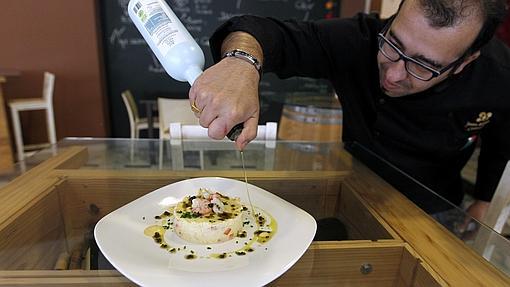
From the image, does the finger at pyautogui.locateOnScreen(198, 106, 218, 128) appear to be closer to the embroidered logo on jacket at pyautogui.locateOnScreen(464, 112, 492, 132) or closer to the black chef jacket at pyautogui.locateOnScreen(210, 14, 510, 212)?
the black chef jacket at pyautogui.locateOnScreen(210, 14, 510, 212)

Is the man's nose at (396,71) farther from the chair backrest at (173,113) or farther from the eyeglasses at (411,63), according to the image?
the chair backrest at (173,113)

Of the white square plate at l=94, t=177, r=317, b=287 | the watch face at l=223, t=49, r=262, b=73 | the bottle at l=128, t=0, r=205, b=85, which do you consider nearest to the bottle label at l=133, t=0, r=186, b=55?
the bottle at l=128, t=0, r=205, b=85

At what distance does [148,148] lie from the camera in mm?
1243

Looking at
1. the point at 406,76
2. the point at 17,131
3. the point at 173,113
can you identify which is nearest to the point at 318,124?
the point at 406,76

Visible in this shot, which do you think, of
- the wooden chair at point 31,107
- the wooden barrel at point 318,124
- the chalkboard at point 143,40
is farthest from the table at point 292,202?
the chalkboard at point 143,40

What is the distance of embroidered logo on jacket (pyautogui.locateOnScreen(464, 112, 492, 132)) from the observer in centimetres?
126

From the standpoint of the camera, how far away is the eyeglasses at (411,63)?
3.19 ft

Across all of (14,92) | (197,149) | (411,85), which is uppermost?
(411,85)

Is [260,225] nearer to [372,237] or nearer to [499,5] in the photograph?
[372,237]

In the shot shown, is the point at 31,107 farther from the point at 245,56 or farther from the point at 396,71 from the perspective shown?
the point at 396,71

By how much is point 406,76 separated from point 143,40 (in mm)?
3087

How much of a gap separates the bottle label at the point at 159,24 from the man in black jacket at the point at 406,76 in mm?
92

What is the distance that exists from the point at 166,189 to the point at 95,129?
296 cm

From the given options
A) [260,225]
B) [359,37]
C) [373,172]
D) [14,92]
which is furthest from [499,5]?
[14,92]
